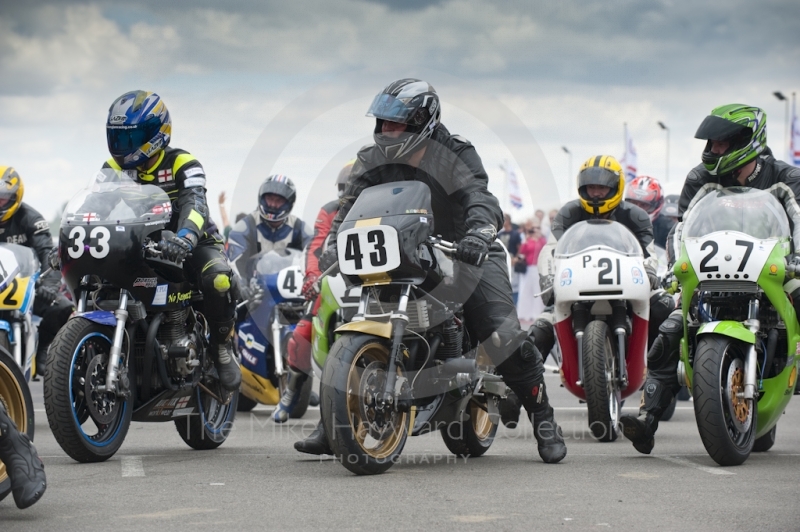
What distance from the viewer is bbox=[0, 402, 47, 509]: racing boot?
4.85 m

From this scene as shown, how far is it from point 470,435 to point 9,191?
4803mm

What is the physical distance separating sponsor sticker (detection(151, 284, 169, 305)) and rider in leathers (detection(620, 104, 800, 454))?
2.86 metres

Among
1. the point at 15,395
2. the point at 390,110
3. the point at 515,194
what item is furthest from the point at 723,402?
the point at 515,194

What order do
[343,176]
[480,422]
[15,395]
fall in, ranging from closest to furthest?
[15,395]
[480,422]
[343,176]

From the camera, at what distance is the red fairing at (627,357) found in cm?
898

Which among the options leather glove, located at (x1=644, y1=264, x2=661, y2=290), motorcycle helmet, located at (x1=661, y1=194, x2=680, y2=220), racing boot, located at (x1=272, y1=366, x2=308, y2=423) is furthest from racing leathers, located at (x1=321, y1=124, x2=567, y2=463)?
motorcycle helmet, located at (x1=661, y1=194, x2=680, y2=220)

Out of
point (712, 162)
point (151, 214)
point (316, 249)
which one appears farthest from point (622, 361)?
point (151, 214)

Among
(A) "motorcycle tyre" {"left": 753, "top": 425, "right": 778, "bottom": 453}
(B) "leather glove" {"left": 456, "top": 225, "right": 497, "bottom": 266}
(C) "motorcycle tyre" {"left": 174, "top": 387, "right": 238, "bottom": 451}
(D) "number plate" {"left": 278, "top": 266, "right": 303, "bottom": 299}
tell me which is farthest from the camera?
(D) "number plate" {"left": 278, "top": 266, "right": 303, "bottom": 299}

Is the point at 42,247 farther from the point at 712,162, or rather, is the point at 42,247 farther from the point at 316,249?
the point at 712,162

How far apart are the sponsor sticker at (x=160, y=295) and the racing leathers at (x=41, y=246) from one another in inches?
117

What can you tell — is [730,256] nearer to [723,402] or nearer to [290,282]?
[723,402]

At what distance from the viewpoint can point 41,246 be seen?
1039 cm

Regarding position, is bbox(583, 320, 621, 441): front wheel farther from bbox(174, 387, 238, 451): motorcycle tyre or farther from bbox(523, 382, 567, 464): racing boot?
bbox(174, 387, 238, 451): motorcycle tyre

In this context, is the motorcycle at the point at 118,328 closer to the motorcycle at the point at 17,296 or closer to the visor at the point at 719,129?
the motorcycle at the point at 17,296
